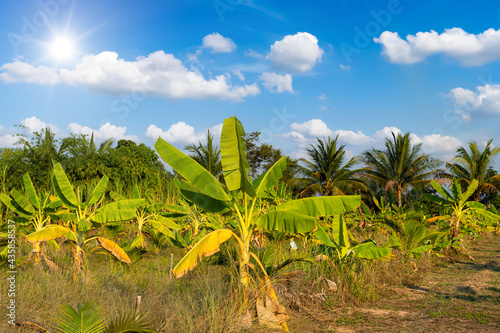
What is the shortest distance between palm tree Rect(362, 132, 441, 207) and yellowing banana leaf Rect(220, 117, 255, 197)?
24.7 meters

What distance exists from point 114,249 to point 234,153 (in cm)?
337

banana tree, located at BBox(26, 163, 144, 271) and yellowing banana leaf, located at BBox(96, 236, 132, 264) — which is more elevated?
banana tree, located at BBox(26, 163, 144, 271)

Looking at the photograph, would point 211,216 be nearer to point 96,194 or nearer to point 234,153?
point 96,194

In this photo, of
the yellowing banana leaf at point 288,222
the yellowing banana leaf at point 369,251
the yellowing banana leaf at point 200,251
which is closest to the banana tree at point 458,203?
the yellowing banana leaf at point 369,251

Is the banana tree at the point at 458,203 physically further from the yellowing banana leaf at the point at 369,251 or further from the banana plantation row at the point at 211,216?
the yellowing banana leaf at the point at 369,251

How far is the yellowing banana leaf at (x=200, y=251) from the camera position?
4129 millimetres

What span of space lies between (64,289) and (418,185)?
27027 mm

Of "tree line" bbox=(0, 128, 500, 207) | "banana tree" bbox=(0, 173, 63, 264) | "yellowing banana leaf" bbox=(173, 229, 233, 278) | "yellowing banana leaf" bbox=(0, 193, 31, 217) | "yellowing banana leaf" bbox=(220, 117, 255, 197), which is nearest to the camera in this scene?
"yellowing banana leaf" bbox=(173, 229, 233, 278)

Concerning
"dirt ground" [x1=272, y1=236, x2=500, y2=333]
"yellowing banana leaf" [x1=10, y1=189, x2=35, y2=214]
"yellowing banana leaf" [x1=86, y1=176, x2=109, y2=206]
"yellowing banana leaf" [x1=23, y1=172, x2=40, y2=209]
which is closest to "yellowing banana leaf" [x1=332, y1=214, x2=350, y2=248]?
"dirt ground" [x1=272, y1=236, x2=500, y2=333]

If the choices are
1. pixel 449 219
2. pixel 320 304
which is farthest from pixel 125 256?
pixel 449 219

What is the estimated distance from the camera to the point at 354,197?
4.84 metres

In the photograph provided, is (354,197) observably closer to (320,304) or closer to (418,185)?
(320,304)

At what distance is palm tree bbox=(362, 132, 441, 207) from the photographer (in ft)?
90.4

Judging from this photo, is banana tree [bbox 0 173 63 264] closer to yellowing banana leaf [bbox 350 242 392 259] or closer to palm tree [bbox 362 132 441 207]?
yellowing banana leaf [bbox 350 242 392 259]
